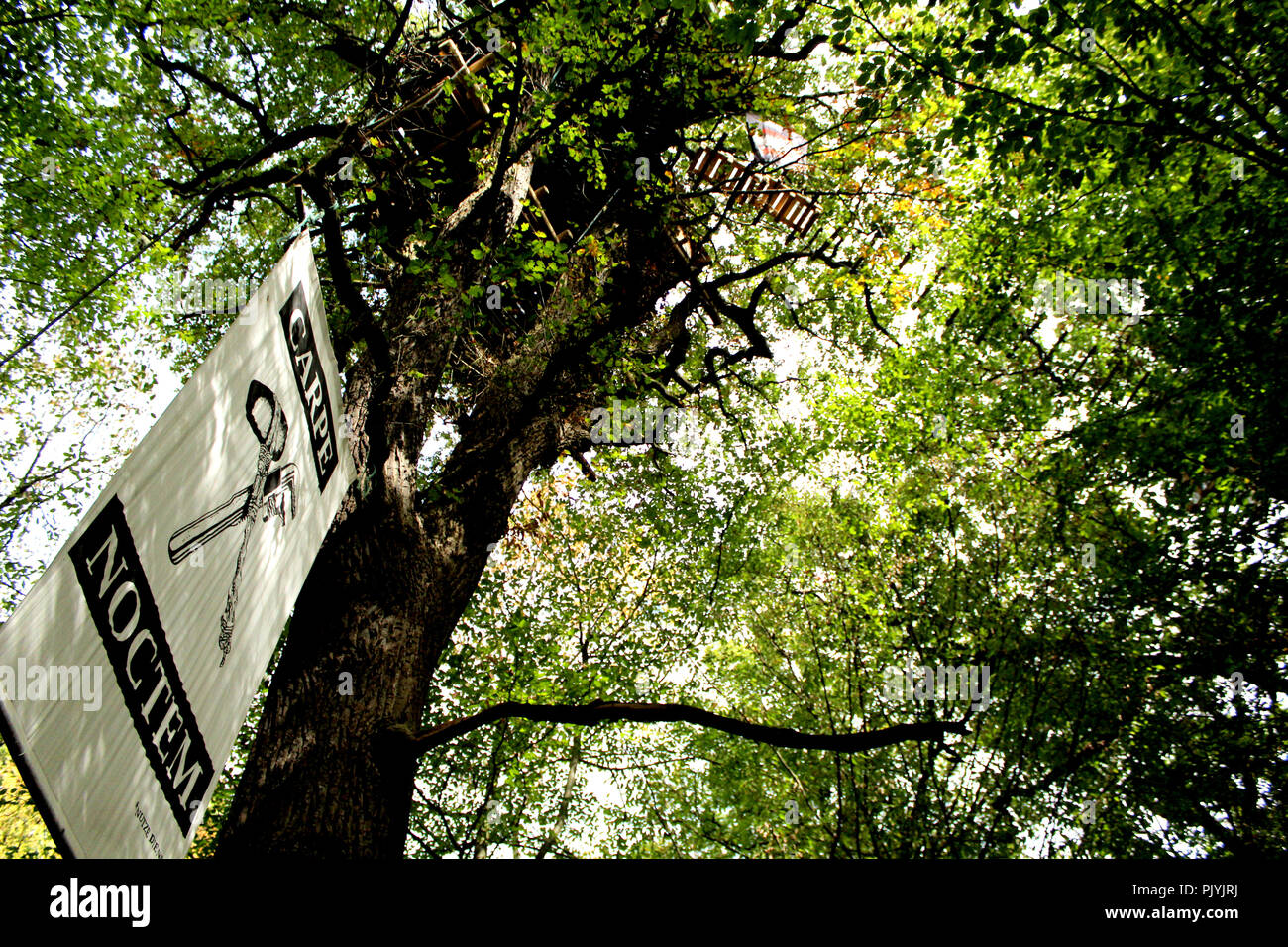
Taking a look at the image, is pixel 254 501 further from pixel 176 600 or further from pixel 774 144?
pixel 774 144

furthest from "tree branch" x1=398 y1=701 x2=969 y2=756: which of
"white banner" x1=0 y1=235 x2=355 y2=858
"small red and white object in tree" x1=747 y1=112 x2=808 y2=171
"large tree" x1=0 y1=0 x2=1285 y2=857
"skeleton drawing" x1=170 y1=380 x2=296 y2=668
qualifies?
"small red and white object in tree" x1=747 y1=112 x2=808 y2=171

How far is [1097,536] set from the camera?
812 centimetres

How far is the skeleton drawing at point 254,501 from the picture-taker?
2.97 metres

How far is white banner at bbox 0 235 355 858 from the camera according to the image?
7.13 ft

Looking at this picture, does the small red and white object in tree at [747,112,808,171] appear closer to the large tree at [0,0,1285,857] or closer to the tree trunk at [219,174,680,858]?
the large tree at [0,0,1285,857]

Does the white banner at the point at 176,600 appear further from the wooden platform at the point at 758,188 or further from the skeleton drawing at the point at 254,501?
the wooden platform at the point at 758,188

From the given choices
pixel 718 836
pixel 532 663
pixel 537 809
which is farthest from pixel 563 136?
pixel 718 836

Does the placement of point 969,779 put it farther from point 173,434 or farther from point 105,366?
point 105,366

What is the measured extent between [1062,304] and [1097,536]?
347 centimetres

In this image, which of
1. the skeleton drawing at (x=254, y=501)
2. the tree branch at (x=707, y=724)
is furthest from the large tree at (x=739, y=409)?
the skeleton drawing at (x=254, y=501)

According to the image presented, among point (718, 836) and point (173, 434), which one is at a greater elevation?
point (173, 434)

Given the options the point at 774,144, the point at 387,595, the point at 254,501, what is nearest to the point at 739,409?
the point at 774,144

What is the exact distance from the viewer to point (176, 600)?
9.20ft

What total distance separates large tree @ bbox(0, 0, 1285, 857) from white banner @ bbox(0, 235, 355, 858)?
2.34ft
